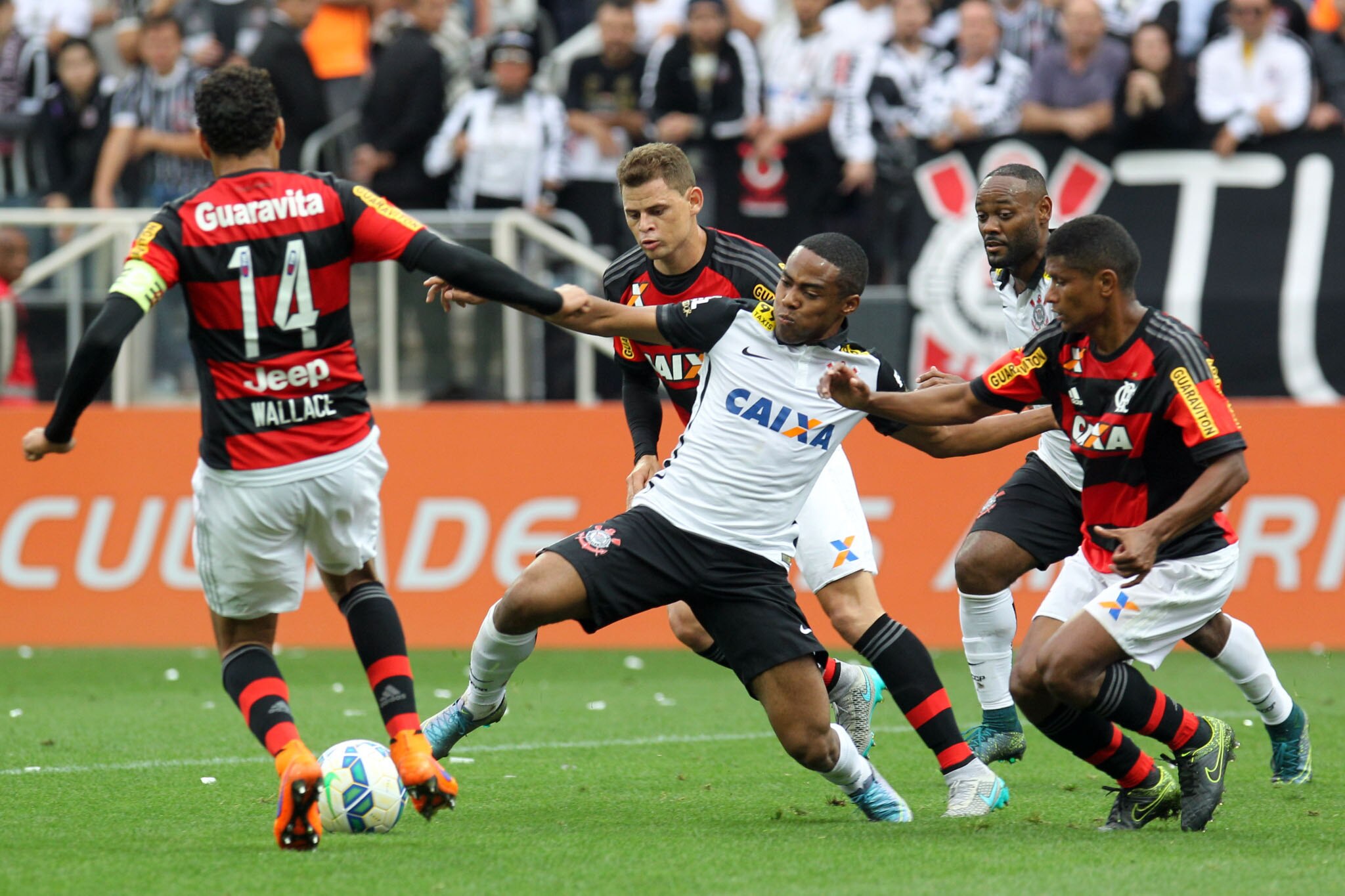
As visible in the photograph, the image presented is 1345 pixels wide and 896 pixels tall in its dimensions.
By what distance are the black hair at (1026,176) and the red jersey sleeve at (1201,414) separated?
1337 mm

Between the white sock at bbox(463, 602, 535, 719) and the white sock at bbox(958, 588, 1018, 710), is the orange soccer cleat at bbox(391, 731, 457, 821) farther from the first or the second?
the white sock at bbox(958, 588, 1018, 710)

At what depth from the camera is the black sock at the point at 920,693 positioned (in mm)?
6129

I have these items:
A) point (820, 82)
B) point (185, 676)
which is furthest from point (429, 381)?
point (820, 82)

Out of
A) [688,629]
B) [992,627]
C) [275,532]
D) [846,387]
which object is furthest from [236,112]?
[992,627]

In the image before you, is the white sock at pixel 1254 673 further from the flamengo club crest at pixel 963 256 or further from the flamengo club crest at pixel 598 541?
the flamengo club crest at pixel 963 256

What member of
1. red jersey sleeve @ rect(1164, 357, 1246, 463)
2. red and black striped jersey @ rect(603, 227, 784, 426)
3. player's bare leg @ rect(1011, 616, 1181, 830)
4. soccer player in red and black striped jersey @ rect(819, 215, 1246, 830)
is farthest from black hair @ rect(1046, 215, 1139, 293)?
red and black striped jersey @ rect(603, 227, 784, 426)

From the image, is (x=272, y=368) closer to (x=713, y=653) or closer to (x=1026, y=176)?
(x=713, y=653)

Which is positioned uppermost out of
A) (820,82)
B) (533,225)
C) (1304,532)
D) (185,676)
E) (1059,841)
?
(820,82)

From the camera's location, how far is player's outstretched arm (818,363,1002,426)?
5.75 meters

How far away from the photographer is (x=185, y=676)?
1050 cm

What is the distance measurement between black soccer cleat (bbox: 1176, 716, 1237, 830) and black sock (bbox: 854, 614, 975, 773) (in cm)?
74

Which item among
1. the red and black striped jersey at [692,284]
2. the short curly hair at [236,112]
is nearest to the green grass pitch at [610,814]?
the red and black striped jersey at [692,284]

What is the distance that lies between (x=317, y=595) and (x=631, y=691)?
9.53 ft

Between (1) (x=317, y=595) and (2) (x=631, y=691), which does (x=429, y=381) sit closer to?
(1) (x=317, y=595)
